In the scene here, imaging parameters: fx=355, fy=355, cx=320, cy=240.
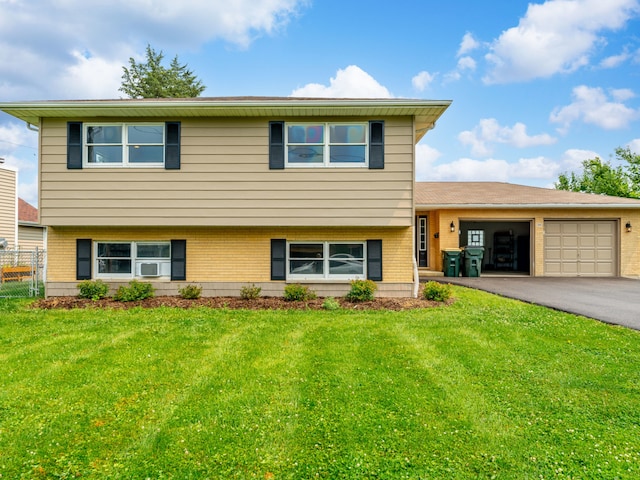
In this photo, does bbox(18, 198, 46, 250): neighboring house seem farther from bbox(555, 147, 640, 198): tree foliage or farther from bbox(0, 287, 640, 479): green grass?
bbox(555, 147, 640, 198): tree foliage

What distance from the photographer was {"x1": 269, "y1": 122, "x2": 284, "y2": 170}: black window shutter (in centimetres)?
890

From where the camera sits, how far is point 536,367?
465cm

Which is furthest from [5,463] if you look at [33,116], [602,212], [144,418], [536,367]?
[602,212]

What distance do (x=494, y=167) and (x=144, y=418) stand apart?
33.7 m

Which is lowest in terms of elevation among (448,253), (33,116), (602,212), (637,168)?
(448,253)

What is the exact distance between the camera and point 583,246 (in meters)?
13.5

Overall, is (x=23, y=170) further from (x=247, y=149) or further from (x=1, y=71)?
(x=247, y=149)

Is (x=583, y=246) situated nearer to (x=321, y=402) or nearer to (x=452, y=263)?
(x=452, y=263)

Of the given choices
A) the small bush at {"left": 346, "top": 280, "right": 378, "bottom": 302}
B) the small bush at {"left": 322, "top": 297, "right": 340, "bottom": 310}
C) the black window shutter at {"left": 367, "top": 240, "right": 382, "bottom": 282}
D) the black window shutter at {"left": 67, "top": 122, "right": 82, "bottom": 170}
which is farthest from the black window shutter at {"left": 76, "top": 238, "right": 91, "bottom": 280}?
the black window shutter at {"left": 367, "top": 240, "right": 382, "bottom": 282}

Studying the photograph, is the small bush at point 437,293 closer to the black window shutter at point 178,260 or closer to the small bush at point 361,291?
the small bush at point 361,291

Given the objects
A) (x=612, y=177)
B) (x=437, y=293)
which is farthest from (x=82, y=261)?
(x=612, y=177)

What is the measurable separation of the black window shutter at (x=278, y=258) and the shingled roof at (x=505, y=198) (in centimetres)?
639

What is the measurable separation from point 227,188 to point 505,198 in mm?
10921

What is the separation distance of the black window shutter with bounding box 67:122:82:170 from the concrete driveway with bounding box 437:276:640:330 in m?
11.5
